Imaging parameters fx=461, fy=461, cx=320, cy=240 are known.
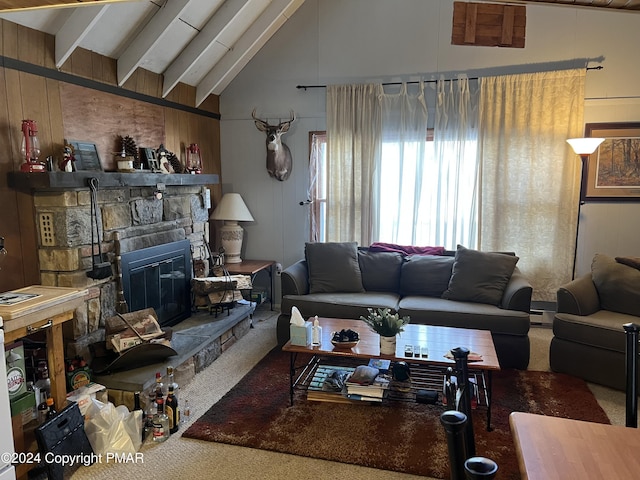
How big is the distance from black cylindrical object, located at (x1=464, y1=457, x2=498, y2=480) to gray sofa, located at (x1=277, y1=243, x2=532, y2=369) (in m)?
2.89

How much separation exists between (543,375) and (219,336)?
8.32 feet

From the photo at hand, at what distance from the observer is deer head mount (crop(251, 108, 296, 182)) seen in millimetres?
4820

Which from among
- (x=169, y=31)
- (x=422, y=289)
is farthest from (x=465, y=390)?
(x=169, y=31)

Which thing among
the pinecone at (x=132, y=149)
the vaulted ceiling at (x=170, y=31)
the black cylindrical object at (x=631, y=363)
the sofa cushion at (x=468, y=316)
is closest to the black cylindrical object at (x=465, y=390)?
the black cylindrical object at (x=631, y=363)

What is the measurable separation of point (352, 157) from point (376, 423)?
2.83 metres

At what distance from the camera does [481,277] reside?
3.90 meters

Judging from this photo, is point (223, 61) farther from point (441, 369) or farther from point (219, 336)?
point (441, 369)

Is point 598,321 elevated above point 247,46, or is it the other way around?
point 247,46

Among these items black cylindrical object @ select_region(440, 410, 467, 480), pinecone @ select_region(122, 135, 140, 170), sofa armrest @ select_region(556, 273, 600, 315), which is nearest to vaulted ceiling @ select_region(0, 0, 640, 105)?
pinecone @ select_region(122, 135, 140, 170)

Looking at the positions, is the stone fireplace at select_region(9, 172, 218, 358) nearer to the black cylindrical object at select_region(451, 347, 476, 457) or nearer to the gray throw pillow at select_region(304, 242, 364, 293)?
the gray throw pillow at select_region(304, 242, 364, 293)

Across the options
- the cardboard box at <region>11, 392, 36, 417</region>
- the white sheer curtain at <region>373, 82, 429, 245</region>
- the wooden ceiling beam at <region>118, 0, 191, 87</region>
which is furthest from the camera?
the white sheer curtain at <region>373, 82, 429, 245</region>

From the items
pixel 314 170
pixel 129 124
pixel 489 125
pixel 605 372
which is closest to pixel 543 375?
pixel 605 372

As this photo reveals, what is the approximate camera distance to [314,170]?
5062 millimetres

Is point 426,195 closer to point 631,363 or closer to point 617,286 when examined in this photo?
point 617,286
